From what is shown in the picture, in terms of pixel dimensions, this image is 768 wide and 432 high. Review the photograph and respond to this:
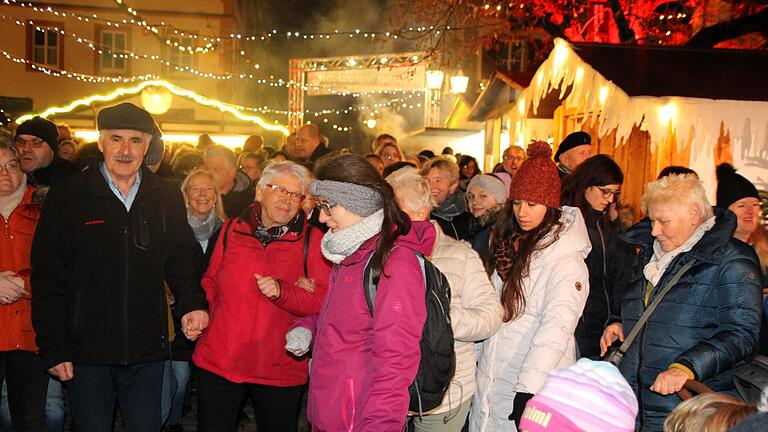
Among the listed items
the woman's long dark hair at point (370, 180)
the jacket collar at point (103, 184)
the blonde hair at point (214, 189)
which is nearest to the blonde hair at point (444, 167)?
the blonde hair at point (214, 189)

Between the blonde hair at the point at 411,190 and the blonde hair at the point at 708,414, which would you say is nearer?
the blonde hair at the point at 708,414

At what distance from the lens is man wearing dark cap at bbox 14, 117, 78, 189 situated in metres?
6.81

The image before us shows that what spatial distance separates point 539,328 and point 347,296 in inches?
52.7

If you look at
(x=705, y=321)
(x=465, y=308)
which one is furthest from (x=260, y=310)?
(x=705, y=321)

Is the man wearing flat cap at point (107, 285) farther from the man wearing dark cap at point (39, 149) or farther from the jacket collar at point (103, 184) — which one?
the man wearing dark cap at point (39, 149)

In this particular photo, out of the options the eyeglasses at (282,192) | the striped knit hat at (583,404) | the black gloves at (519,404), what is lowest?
the black gloves at (519,404)

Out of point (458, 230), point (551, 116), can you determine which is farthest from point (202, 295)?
point (551, 116)

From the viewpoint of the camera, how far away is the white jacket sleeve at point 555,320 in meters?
4.07

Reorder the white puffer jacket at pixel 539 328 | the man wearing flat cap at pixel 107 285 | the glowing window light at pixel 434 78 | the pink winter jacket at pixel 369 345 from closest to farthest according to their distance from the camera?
the pink winter jacket at pixel 369 345
the white puffer jacket at pixel 539 328
the man wearing flat cap at pixel 107 285
the glowing window light at pixel 434 78

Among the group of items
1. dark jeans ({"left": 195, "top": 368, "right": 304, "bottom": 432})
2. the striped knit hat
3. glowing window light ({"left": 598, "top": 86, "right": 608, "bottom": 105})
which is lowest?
dark jeans ({"left": 195, "top": 368, "right": 304, "bottom": 432})

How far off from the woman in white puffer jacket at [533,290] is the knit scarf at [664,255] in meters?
0.37

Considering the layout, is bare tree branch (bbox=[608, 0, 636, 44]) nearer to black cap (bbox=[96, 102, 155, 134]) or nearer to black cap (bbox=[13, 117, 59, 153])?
black cap (bbox=[13, 117, 59, 153])

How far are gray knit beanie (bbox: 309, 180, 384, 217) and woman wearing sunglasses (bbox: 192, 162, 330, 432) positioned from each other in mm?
1239

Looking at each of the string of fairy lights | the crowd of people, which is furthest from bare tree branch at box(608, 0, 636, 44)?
the crowd of people
